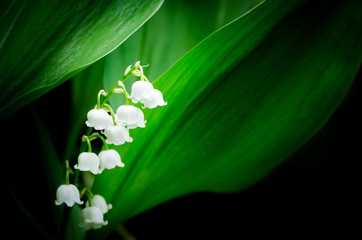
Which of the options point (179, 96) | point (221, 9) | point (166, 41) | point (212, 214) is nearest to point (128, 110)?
point (179, 96)

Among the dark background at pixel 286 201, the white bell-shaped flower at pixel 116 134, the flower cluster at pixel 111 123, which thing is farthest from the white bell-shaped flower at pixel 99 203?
the dark background at pixel 286 201

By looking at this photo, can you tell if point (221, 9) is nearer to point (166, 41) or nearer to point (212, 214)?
point (166, 41)

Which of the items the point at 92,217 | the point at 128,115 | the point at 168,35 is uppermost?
the point at 168,35

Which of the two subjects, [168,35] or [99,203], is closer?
[99,203]

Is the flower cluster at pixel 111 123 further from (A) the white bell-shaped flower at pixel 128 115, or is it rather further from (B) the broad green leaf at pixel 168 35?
(B) the broad green leaf at pixel 168 35

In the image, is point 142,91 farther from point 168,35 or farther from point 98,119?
point 168,35

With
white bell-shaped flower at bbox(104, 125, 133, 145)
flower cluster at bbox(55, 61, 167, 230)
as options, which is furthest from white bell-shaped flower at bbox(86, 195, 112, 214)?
white bell-shaped flower at bbox(104, 125, 133, 145)

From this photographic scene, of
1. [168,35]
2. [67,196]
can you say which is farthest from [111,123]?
[168,35]

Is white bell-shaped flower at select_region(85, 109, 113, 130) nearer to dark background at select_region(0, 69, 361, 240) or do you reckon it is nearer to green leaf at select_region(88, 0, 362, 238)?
green leaf at select_region(88, 0, 362, 238)
